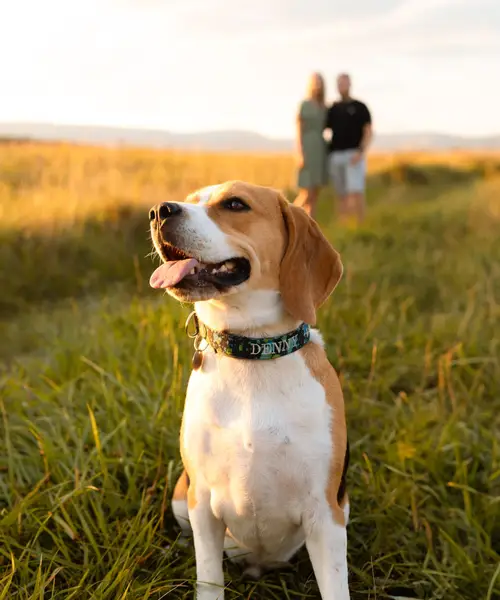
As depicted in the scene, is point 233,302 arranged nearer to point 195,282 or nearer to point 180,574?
point 195,282

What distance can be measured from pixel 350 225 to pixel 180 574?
283 inches

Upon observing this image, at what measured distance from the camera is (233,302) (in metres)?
2.25

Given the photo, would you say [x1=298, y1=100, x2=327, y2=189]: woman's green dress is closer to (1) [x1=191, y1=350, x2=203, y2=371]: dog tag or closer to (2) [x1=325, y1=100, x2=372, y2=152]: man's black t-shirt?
(2) [x1=325, y1=100, x2=372, y2=152]: man's black t-shirt

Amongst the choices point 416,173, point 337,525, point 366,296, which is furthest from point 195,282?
point 416,173

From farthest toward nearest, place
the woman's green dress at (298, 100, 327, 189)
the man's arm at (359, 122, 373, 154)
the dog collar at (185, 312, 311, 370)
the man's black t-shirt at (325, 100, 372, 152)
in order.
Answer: the man's arm at (359, 122, 373, 154) → the man's black t-shirt at (325, 100, 372, 152) → the woman's green dress at (298, 100, 327, 189) → the dog collar at (185, 312, 311, 370)

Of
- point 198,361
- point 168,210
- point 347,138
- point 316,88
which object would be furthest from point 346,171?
point 168,210

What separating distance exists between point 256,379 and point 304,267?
1.47 feet

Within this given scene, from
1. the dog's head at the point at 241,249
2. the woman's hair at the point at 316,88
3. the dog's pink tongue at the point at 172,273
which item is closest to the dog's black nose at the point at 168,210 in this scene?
the dog's head at the point at 241,249

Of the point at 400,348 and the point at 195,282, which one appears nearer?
the point at 195,282

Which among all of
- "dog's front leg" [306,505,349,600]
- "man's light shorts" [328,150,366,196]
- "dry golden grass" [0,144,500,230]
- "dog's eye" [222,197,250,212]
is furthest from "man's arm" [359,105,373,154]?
"dog's front leg" [306,505,349,600]

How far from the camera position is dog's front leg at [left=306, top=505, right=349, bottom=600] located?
7.47 feet

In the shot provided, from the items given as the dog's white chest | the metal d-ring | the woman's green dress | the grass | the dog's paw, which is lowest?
the dog's paw

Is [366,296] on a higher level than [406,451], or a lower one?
higher

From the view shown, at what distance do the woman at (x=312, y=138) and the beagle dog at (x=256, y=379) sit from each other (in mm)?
6897
